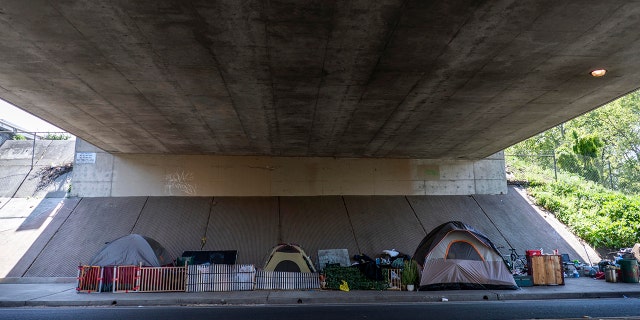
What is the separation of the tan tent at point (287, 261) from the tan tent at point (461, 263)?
13.2ft

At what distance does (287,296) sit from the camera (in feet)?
37.3

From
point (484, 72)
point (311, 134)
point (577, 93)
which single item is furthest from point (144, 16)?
point (577, 93)

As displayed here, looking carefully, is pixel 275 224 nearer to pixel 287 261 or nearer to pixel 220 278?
pixel 287 261

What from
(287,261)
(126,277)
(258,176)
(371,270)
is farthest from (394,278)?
(258,176)

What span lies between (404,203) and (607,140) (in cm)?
2640

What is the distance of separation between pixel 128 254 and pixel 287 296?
5.83 m

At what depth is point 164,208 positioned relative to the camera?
19.9m

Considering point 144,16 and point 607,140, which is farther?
point 607,140

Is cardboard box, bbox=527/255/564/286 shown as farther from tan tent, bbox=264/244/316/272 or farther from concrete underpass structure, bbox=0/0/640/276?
tan tent, bbox=264/244/316/272

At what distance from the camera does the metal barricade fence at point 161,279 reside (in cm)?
1262

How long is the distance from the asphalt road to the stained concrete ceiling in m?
5.88

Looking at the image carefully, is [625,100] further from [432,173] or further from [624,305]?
[624,305]

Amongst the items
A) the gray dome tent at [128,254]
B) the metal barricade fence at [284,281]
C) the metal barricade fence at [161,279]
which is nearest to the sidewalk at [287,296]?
the metal barricade fence at [161,279]

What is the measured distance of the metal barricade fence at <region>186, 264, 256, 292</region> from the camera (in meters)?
12.7
